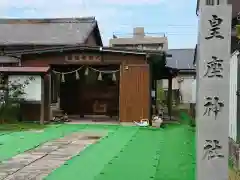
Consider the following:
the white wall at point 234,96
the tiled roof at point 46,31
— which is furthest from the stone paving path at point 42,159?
the tiled roof at point 46,31

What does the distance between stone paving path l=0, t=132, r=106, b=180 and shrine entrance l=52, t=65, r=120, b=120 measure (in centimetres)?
845

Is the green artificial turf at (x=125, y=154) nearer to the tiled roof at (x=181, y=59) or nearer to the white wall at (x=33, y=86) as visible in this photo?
the white wall at (x=33, y=86)

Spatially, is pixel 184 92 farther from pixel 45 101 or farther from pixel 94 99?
pixel 45 101

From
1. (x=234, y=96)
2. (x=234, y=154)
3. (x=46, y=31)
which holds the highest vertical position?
(x=46, y=31)

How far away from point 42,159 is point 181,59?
2600 centimetres

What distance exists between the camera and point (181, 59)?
33062 mm

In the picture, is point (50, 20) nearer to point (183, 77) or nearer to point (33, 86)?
point (33, 86)

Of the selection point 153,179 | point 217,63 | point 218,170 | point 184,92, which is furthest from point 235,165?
point 184,92

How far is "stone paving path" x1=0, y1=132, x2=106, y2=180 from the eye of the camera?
269 inches

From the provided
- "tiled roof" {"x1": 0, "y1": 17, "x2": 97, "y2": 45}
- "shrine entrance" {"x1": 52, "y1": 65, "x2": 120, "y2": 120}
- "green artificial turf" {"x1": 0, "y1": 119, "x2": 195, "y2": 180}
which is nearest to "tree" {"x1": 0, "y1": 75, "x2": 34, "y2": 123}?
"green artificial turf" {"x1": 0, "y1": 119, "x2": 195, "y2": 180}

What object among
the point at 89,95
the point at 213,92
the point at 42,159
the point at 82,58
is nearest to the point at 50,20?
the point at 89,95

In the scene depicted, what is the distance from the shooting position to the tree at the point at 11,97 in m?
15.6

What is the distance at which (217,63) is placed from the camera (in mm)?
5023

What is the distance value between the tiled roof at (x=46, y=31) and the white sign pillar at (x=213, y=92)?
1704 cm
